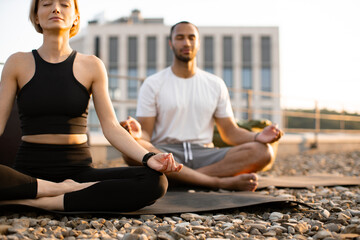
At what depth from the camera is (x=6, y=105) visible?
1604 mm

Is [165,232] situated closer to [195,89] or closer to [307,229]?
[307,229]

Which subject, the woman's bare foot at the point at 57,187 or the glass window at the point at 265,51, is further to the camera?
the glass window at the point at 265,51

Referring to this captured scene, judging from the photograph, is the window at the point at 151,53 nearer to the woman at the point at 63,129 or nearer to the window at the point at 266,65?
the window at the point at 266,65

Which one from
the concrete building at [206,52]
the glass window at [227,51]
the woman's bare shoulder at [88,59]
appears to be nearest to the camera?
the woman's bare shoulder at [88,59]

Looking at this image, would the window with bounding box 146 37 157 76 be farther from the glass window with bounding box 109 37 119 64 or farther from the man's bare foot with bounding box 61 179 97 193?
the man's bare foot with bounding box 61 179 97 193

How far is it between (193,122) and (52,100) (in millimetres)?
1101

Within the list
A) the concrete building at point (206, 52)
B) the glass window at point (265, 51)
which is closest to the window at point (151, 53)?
the concrete building at point (206, 52)

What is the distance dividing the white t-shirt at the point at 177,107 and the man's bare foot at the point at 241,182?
37 cm

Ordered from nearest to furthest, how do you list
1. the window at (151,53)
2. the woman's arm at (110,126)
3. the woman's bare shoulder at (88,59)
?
1. the woman's arm at (110,126)
2. the woman's bare shoulder at (88,59)
3. the window at (151,53)

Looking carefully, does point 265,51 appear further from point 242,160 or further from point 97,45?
point 242,160

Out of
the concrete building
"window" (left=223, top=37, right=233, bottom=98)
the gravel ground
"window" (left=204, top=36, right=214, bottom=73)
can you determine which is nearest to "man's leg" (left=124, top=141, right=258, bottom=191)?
the gravel ground

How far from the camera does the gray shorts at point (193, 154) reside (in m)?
2.46

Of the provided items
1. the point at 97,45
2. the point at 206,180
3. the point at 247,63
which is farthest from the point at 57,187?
the point at 247,63

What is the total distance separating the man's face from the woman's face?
102cm
